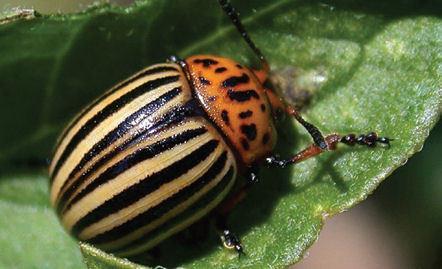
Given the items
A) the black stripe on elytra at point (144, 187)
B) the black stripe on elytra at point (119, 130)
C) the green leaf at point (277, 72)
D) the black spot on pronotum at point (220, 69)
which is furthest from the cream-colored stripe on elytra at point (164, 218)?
the black spot on pronotum at point (220, 69)

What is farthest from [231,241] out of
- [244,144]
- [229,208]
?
[244,144]

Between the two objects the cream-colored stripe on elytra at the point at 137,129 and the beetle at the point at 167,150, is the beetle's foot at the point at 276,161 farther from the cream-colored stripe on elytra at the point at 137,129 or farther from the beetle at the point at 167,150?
the cream-colored stripe on elytra at the point at 137,129

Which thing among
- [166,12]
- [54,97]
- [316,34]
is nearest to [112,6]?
[166,12]

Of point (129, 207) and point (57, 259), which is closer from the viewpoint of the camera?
point (129, 207)

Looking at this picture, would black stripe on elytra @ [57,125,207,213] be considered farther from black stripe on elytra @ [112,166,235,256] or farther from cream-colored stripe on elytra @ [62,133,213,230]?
black stripe on elytra @ [112,166,235,256]

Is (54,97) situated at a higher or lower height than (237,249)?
higher

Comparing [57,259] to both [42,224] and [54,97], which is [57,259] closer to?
[42,224]

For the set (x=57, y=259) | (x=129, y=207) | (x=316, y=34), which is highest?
(x=316, y=34)
